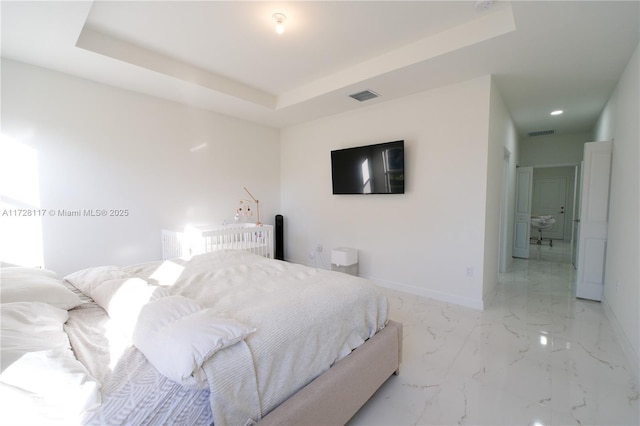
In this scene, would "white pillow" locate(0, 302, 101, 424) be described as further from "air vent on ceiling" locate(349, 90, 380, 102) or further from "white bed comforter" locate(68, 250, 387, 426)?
"air vent on ceiling" locate(349, 90, 380, 102)

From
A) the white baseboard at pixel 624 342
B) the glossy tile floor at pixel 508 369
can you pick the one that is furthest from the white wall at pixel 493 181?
the white baseboard at pixel 624 342

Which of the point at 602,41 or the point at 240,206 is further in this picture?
the point at 240,206

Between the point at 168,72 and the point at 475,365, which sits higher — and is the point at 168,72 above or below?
above

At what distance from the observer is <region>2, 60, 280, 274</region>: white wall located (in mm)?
2881

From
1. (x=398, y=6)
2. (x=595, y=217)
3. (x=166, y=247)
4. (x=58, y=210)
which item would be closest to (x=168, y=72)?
(x=58, y=210)

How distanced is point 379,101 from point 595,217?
3.14 meters

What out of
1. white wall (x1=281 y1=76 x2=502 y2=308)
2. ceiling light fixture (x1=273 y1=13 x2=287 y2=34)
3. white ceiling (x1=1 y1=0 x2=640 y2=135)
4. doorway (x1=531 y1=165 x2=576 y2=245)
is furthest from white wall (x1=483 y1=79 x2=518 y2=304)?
doorway (x1=531 y1=165 x2=576 y2=245)

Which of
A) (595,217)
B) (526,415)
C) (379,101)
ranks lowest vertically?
(526,415)

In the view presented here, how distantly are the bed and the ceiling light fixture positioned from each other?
216 centimetres

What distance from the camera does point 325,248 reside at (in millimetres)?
4832

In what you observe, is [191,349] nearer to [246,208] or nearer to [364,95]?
[364,95]

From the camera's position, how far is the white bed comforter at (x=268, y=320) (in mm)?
1098

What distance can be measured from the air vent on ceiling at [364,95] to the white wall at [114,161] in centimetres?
210

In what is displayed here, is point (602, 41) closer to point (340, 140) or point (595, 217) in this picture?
point (595, 217)
